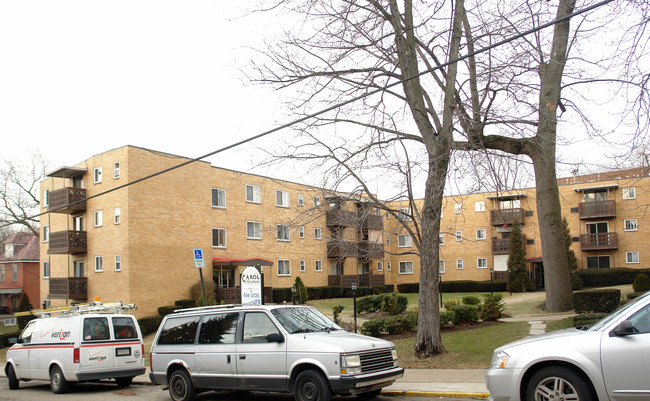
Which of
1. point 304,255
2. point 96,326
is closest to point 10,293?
point 304,255

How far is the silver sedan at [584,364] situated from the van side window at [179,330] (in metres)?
6.15

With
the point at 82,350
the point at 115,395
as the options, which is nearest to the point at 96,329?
the point at 82,350

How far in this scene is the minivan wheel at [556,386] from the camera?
6816mm

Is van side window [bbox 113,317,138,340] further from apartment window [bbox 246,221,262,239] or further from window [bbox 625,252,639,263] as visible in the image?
window [bbox 625,252,639,263]

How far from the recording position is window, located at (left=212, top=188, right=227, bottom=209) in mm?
37250

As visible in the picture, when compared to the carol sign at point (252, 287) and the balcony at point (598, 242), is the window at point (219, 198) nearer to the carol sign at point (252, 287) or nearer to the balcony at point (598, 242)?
the carol sign at point (252, 287)

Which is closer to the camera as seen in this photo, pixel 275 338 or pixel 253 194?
pixel 275 338

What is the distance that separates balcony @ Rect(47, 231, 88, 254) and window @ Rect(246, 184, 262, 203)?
428 inches

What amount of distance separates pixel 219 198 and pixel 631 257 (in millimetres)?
32029

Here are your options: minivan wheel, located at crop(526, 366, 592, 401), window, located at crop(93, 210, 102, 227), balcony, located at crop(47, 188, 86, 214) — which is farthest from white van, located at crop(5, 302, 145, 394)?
balcony, located at crop(47, 188, 86, 214)

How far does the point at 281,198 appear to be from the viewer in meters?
42.3

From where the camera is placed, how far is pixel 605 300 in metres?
18.7

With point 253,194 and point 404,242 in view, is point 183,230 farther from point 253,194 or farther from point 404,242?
point 404,242

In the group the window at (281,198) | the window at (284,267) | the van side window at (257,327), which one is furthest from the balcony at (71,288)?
the van side window at (257,327)
